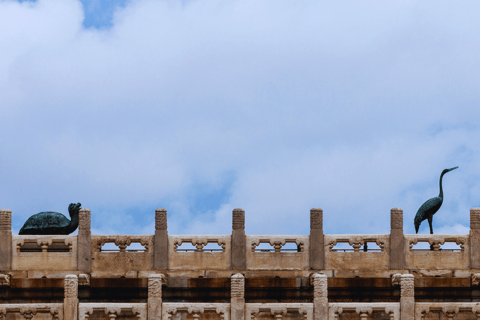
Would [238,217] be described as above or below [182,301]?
above

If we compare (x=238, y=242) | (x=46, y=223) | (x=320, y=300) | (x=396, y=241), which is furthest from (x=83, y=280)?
(x=396, y=241)

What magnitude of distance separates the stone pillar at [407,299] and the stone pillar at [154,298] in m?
7.30

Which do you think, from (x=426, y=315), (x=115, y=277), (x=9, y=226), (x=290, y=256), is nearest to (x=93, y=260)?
(x=115, y=277)

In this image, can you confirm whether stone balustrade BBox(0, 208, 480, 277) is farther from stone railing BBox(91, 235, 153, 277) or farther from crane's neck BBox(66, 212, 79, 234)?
crane's neck BBox(66, 212, 79, 234)

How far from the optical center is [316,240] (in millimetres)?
33406

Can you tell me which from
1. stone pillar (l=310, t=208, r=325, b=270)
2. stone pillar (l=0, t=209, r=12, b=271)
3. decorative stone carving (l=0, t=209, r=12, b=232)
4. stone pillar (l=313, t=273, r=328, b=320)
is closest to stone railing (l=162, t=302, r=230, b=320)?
stone pillar (l=313, t=273, r=328, b=320)

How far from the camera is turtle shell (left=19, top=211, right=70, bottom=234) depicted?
36.0 m

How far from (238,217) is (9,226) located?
25.7ft

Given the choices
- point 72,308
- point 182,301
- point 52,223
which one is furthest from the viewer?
point 52,223

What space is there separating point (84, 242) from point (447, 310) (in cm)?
1221

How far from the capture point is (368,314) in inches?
1184

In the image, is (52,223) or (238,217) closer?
(238,217)

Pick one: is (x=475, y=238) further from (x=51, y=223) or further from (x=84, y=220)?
(x=51, y=223)

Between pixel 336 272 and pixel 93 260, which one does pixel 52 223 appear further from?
pixel 336 272
